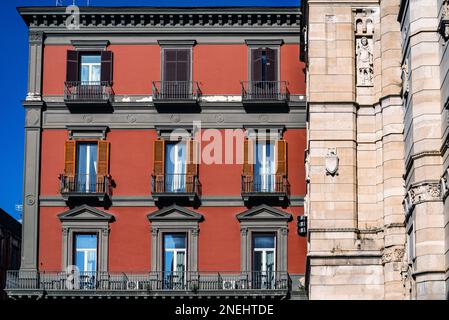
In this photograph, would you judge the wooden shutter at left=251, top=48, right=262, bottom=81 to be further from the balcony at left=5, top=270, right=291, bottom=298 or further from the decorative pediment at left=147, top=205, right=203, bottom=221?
the balcony at left=5, top=270, right=291, bottom=298

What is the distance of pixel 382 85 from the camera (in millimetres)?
34438

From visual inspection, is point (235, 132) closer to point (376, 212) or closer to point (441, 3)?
point (376, 212)

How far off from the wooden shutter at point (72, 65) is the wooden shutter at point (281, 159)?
9521mm

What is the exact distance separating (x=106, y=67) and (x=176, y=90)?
10.8ft

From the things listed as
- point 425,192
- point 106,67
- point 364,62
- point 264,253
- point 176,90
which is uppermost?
point 106,67

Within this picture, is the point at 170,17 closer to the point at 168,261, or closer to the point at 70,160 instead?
the point at 70,160

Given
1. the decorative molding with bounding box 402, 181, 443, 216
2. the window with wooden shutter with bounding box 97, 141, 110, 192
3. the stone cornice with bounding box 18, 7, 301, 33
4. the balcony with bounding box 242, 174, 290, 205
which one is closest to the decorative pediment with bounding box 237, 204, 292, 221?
the balcony with bounding box 242, 174, 290, 205

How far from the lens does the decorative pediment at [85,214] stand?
50.3 metres

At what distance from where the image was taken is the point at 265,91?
5138 cm

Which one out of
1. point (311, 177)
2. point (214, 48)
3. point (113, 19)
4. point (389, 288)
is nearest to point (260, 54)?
point (214, 48)

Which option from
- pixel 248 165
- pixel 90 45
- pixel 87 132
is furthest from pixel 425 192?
pixel 90 45

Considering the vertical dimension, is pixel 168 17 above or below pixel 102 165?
above

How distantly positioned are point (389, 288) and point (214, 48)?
21.4 metres
